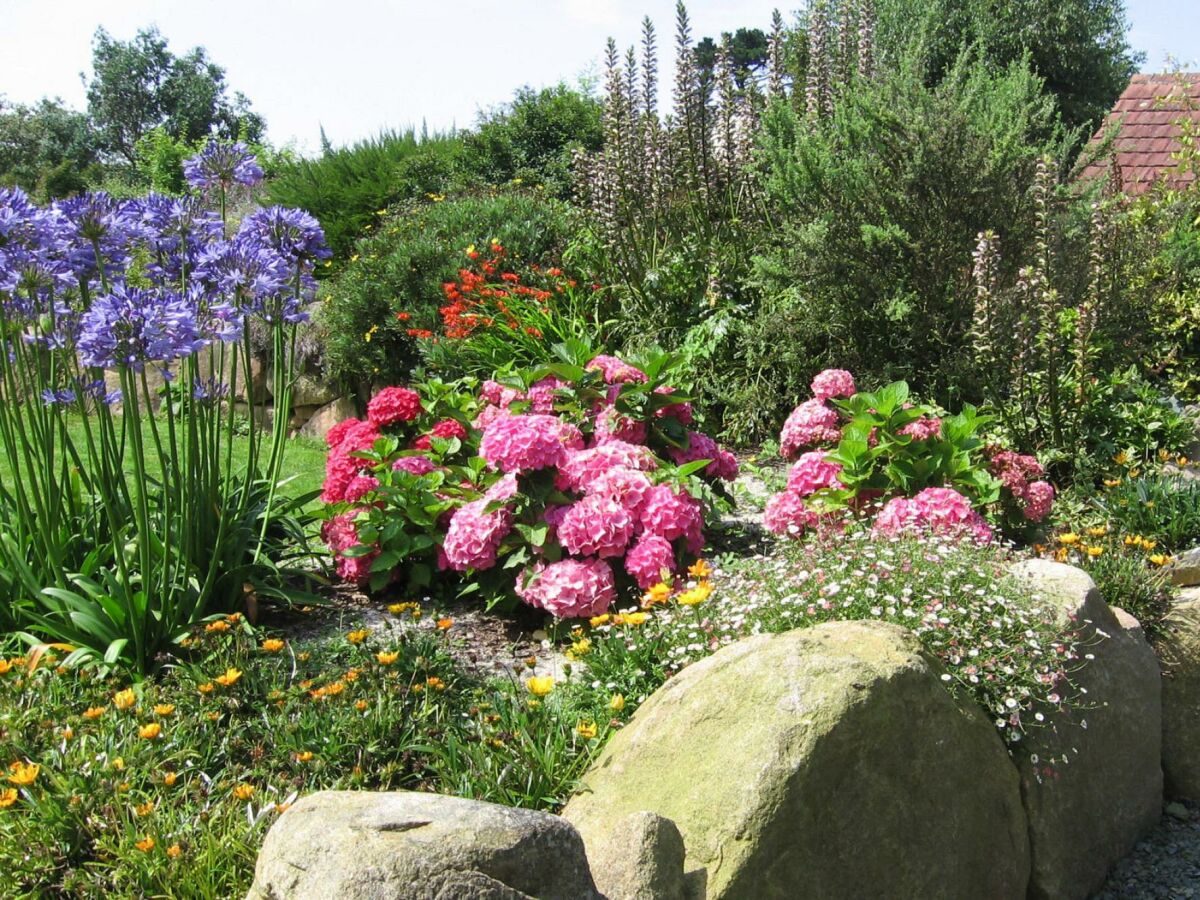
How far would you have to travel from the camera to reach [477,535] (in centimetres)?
412

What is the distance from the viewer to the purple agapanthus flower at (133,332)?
3.10 metres

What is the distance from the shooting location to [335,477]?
15.5ft

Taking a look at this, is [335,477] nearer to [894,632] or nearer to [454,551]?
[454,551]

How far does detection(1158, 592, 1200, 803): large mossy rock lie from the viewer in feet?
13.0

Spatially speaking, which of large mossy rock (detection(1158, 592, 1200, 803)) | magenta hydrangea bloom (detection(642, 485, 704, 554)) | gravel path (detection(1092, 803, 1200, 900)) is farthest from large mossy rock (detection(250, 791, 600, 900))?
large mossy rock (detection(1158, 592, 1200, 803))

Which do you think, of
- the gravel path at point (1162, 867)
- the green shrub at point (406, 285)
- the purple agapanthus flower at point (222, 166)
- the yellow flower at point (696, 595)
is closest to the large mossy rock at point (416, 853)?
the yellow flower at point (696, 595)

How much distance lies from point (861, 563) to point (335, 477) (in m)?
2.37

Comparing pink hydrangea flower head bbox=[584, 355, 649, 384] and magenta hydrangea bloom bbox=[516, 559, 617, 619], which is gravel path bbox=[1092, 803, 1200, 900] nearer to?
magenta hydrangea bloom bbox=[516, 559, 617, 619]

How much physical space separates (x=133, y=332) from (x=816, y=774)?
2.24m

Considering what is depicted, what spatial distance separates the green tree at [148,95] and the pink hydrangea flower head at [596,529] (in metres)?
48.2

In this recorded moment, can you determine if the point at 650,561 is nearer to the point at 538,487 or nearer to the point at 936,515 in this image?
the point at 538,487

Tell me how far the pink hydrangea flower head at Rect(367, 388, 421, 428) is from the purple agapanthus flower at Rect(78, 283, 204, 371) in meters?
1.91

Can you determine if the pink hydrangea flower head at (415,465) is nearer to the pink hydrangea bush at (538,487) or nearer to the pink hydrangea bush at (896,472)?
the pink hydrangea bush at (538,487)

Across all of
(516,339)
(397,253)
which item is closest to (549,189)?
(397,253)
